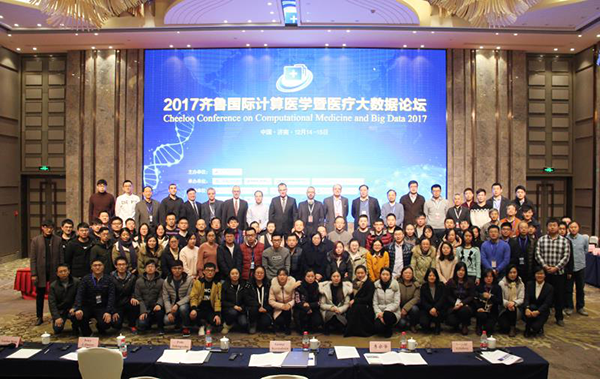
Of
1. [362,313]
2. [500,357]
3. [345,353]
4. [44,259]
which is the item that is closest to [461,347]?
[500,357]

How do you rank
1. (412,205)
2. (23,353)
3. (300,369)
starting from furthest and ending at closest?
(412,205) → (23,353) → (300,369)

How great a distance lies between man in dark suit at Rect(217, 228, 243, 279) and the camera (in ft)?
19.2

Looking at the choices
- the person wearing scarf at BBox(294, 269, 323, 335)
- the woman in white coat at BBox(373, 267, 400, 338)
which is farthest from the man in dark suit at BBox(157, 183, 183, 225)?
the woman in white coat at BBox(373, 267, 400, 338)

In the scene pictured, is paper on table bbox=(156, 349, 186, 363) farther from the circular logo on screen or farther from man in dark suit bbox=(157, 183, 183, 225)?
the circular logo on screen

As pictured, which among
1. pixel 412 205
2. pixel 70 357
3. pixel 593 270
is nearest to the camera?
pixel 70 357

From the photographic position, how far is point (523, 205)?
6.98 meters

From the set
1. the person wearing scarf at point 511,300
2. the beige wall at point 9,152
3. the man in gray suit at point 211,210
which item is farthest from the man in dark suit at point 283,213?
the beige wall at point 9,152

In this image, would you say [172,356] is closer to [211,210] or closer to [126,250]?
[126,250]

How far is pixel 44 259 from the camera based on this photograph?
586 centimetres

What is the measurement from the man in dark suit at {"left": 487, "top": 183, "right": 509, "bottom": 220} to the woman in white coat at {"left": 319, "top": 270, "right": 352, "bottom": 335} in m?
2.85

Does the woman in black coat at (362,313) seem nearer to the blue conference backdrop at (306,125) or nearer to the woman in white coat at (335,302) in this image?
the woman in white coat at (335,302)

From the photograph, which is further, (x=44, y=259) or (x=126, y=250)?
(x=126, y=250)

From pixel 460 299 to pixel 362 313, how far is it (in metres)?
1.20

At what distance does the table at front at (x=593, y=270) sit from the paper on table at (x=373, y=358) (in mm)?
6135
